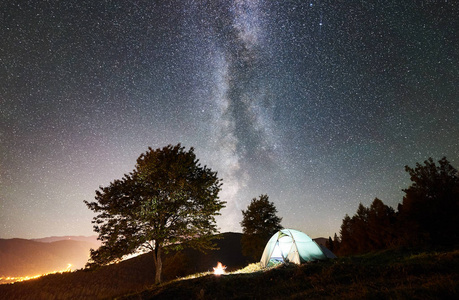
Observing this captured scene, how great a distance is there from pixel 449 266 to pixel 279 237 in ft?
38.8

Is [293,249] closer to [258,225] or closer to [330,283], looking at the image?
[330,283]

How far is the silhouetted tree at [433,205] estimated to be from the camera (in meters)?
21.7

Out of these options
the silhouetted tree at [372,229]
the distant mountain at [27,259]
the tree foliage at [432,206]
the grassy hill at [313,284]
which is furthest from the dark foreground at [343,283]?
the distant mountain at [27,259]

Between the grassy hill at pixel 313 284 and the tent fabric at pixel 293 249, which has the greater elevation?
the tent fabric at pixel 293 249

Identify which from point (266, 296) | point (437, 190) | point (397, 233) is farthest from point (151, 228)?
point (397, 233)

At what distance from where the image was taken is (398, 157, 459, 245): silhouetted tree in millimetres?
21672

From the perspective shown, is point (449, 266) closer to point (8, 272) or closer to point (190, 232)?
point (190, 232)

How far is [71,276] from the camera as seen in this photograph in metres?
27.4

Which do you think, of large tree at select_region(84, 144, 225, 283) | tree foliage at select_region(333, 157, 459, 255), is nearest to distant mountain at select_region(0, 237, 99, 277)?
large tree at select_region(84, 144, 225, 283)

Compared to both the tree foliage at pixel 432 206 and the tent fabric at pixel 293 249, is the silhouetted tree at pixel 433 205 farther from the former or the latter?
the tent fabric at pixel 293 249

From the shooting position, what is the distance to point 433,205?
22859 mm

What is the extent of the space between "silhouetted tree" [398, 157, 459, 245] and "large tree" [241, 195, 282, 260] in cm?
1640

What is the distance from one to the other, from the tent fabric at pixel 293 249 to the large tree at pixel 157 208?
18.9 feet

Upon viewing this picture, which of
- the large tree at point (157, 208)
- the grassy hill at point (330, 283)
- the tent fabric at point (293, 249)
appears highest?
the large tree at point (157, 208)
